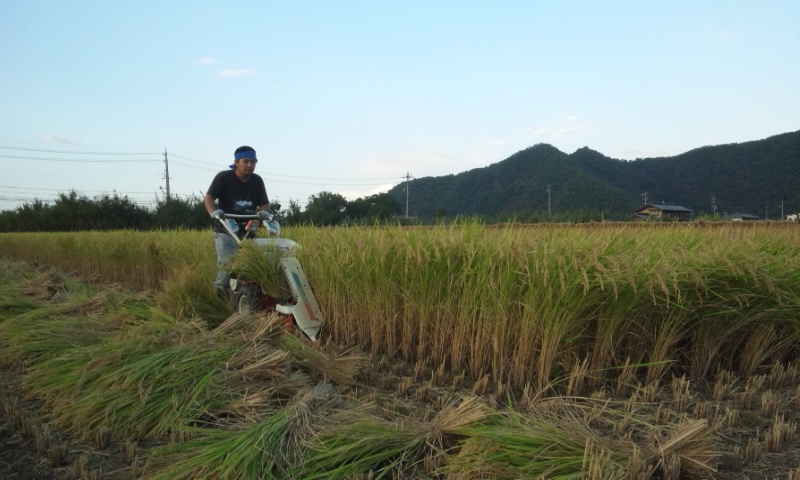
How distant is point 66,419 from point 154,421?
565 mm

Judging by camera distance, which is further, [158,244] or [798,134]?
[798,134]

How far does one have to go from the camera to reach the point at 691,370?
3.26 metres

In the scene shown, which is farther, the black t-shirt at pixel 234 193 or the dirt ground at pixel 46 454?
the black t-shirt at pixel 234 193

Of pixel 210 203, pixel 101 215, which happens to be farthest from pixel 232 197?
pixel 101 215

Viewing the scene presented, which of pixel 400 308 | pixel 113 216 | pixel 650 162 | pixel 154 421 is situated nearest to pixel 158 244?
pixel 400 308

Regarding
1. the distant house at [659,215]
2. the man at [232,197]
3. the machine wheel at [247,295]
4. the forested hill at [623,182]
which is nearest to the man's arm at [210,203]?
the man at [232,197]

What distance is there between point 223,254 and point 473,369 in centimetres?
281

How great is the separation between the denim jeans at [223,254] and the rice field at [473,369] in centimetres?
86

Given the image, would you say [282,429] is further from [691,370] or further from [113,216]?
[113,216]

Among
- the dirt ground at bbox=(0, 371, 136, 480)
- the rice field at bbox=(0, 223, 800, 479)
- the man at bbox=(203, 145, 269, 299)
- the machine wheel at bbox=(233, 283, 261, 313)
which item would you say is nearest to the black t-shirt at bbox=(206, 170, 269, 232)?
the man at bbox=(203, 145, 269, 299)

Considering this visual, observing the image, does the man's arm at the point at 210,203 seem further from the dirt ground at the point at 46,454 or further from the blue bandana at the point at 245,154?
the dirt ground at the point at 46,454

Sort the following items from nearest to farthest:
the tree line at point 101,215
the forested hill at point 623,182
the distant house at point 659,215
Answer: the distant house at point 659,215 < the tree line at point 101,215 < the forested hill at point 623,182

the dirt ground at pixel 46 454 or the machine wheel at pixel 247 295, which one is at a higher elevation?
the machine wheel at pixel 247 295

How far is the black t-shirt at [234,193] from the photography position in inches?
206
